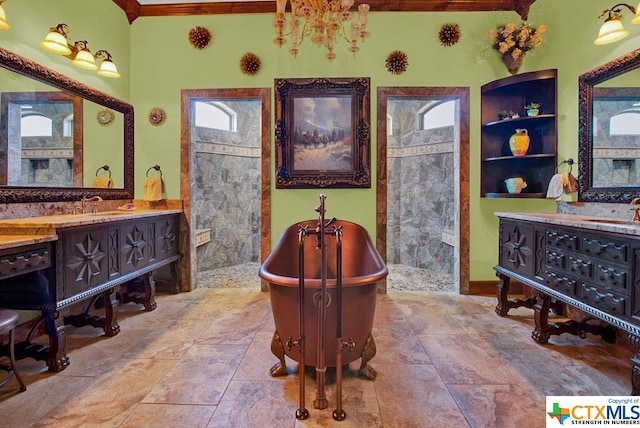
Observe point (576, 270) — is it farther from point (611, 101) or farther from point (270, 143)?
point (270, 143)

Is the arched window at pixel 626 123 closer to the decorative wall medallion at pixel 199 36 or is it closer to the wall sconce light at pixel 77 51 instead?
the decorative wall medallion at pixel 199 36

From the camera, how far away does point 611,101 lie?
239 cm

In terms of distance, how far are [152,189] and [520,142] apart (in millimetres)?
3820

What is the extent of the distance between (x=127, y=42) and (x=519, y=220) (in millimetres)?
4313

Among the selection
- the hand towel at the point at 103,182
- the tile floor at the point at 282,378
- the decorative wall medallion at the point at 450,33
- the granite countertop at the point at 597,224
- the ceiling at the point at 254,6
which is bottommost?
the tile floor at the point at 282,378

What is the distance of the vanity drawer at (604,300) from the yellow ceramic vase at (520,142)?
1613 mm

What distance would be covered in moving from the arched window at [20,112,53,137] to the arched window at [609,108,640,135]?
14.1ft

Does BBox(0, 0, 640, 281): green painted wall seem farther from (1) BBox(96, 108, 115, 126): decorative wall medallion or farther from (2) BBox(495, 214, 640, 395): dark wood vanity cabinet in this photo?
(2) BBox(495, 214, 640, 395): dark wood vanity cabinet

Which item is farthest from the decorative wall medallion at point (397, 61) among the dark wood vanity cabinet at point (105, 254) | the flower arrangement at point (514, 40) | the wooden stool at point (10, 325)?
the wooden stool at point (10, 325)

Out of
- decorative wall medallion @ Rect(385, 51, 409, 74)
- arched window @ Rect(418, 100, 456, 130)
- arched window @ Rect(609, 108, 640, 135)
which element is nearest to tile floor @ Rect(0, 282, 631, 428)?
arched window @ Rect(609, 108, 640, 135)

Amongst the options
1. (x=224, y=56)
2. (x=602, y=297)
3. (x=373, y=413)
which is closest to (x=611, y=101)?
(x=602, y=297)

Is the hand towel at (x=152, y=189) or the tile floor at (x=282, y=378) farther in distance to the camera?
the hand towel at (x=152, y=189)

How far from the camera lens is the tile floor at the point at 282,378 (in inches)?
59.7

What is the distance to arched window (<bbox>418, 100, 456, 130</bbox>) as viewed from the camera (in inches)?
184
